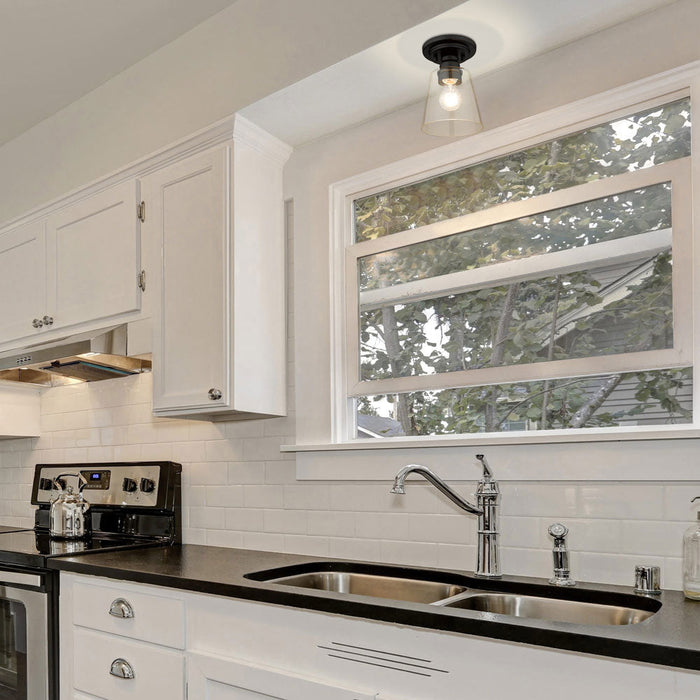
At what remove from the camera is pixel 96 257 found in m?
3.01

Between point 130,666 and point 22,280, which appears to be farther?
point 22,280

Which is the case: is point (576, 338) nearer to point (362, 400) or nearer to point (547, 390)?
point (547, 390)

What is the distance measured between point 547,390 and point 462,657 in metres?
0.90

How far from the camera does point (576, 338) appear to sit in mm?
2146

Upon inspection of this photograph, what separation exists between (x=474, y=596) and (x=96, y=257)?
1962mm

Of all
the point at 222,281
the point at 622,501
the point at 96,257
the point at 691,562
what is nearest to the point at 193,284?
the point at 222,281

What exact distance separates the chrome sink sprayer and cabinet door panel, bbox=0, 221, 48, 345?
78.6 inches

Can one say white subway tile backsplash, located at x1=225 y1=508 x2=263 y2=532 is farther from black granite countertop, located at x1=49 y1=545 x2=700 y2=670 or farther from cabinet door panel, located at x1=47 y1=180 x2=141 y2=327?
cabinet door panel, located at x1=47 y1=180 x2=141 y2=327

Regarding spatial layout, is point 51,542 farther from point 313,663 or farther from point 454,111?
point 454,111

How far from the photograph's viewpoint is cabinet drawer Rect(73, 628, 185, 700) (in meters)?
2.09

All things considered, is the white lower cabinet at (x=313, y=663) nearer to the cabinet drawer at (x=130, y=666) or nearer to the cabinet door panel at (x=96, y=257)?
the cabinet drawer at (x=130, y=666)

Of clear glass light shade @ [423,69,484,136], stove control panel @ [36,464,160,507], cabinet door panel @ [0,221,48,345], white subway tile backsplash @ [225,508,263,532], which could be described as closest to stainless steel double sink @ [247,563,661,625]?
white subway tile backsplash @ [225,508,263,532]

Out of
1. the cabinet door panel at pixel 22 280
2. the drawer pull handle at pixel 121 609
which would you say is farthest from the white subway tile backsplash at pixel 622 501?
the cabinet door panel at pixel 22 280

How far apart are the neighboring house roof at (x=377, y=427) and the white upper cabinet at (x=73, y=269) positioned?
3.09 feet
